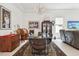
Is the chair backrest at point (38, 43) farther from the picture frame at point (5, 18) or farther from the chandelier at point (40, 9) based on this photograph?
the chandelier at point (40, 9)

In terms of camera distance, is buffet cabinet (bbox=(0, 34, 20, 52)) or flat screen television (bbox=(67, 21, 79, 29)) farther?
flat screen television (bbox=(67, 21, 79, 29))

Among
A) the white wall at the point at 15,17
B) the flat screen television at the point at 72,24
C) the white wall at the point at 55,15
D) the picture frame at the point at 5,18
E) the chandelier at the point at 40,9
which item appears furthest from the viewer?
the chandelier at the point at 40,9

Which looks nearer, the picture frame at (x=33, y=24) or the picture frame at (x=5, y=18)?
the picture frame at (x=5, y=18)

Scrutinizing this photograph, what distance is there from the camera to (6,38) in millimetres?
5445

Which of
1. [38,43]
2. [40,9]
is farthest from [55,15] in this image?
[38,43]

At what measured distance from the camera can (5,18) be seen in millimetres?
5746

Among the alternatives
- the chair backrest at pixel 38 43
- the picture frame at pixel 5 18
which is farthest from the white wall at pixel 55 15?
the picture frame at pixel 5 18

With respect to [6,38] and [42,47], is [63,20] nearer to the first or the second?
[42,47]

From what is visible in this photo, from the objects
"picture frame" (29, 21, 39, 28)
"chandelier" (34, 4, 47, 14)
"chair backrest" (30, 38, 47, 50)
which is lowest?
"chair backrest" (30, 38, 47, 50)

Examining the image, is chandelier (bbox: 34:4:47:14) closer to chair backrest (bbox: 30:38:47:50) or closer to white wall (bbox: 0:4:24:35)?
white wall (bbox: 0:4:24:35)

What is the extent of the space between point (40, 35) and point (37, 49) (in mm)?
906

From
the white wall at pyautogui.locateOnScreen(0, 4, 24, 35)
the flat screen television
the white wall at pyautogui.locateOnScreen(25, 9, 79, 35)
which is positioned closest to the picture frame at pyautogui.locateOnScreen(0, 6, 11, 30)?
the white wall at pyautogui.locateOnScreen(0, 4, 24, 35)

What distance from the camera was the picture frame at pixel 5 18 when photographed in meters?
5.59

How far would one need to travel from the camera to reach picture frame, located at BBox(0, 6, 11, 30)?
5.59 meters
